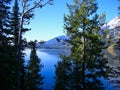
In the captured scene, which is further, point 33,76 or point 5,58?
point 33,76

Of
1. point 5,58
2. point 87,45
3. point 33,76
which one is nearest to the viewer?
point 5,58

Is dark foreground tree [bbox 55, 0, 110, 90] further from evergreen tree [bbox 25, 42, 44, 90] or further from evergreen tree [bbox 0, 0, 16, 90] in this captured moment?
evergreen tree [bbox 25, 42, 44, 90]

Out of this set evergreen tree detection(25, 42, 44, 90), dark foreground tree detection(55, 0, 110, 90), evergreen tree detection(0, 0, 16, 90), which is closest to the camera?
evergreen tree detection(0, 0, 16, 90)

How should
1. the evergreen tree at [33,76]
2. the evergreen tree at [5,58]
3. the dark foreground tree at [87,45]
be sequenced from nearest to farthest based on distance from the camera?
the evergreen tree at [5,58]
the dark foreground tree at [87,45]
the evergreen tree at [33,76]

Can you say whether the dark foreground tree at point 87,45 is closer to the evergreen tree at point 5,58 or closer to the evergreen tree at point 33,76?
the evergreen tree at point 5,58

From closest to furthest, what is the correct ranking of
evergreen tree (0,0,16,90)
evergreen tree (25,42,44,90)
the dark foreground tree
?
evergreen tree (0,0,16,90) → the dark foreground tree → evergreen tree (25,42,44,90)

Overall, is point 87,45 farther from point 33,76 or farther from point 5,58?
point 33,76

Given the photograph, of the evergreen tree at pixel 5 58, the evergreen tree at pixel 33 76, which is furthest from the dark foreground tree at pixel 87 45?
the evergreen tree at pixel 33 76

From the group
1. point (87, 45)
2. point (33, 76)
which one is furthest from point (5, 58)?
point (33, 76)

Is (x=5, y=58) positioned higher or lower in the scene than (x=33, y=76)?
higher

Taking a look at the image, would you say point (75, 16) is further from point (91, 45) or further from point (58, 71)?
point (58, 71)

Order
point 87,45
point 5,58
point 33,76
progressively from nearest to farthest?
1. point 5,58
2. point 87,45
3. point 33,76

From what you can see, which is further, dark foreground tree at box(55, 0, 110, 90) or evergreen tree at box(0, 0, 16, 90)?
dark foreground tree at box(55, 0, 110, 90)

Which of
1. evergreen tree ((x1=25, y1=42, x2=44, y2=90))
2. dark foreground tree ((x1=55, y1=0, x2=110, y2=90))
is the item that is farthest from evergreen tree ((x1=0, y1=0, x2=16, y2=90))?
evergreen tree ((x1=25, y1=42, x2=44, y2=90))
